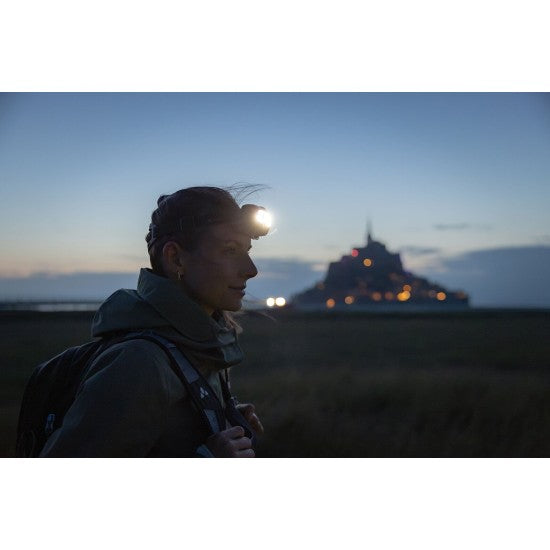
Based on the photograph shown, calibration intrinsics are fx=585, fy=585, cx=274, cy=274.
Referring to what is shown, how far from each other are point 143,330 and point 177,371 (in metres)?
0.12

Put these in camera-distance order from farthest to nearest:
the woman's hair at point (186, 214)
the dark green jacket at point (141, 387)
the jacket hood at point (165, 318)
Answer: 1. the woman's hair at point (186, 214)
2. the jacket hood at point (165, 318)
3. the dark green jacket at point (141, 387)

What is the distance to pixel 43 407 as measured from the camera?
1.19 m

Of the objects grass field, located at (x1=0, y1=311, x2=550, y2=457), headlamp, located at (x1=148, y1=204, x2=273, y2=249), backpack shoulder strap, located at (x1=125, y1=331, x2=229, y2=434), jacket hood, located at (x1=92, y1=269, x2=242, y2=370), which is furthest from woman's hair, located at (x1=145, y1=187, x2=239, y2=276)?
grass field, located at (x1=0, y1=311, x2=550, y2=457)

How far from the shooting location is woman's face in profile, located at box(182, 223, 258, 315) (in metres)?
1.36

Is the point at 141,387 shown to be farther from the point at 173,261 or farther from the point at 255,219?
the point at 255,219

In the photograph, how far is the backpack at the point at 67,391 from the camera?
1.15 m

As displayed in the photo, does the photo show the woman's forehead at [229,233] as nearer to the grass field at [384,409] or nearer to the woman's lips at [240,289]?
the woman's lips at [240,289]

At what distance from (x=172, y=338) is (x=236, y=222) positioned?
337 millimetres

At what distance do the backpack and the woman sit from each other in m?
0.02

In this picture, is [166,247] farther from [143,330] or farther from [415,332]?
[415,332]

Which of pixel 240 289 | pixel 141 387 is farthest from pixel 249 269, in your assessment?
pixel 141 387

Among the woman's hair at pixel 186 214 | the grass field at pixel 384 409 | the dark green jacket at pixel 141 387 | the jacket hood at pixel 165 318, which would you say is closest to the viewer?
→ the dark green jacket at pixel 141 387

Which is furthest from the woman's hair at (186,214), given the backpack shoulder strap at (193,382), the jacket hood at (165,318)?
the backpack shoulder strap at (193,382)
